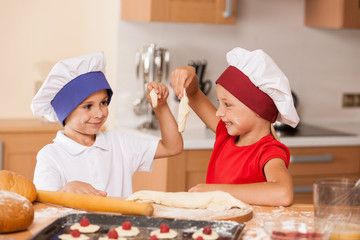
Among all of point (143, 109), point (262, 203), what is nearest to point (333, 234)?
point (262, 203)

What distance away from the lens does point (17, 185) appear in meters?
1.33

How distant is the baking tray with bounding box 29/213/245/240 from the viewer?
45.3 inches

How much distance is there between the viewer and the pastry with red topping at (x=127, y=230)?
45.0 inches

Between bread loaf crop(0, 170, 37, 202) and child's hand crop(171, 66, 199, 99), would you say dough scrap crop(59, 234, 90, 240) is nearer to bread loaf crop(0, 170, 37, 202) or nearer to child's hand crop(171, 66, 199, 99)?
bread loaf crop(0, 170, 37, 202)

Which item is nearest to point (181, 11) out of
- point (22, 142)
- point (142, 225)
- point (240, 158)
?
point (22, 142)

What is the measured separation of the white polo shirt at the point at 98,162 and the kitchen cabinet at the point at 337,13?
5.37 feet

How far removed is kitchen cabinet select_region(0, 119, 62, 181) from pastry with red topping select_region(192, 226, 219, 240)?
6.98ft

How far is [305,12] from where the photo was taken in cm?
347

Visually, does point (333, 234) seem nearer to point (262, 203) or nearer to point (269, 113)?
point (262, 203)

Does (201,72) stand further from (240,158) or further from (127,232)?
(127,232)

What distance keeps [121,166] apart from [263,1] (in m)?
1.77

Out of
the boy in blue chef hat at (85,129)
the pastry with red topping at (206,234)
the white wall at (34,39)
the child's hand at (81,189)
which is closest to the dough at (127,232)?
the pastry with red topping at (206,234)

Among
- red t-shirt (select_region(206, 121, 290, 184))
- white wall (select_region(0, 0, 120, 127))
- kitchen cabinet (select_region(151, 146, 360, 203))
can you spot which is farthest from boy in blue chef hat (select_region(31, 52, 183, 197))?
white wall (select_region(0, 0, 120, 127))

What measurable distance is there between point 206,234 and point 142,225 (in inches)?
5.5
